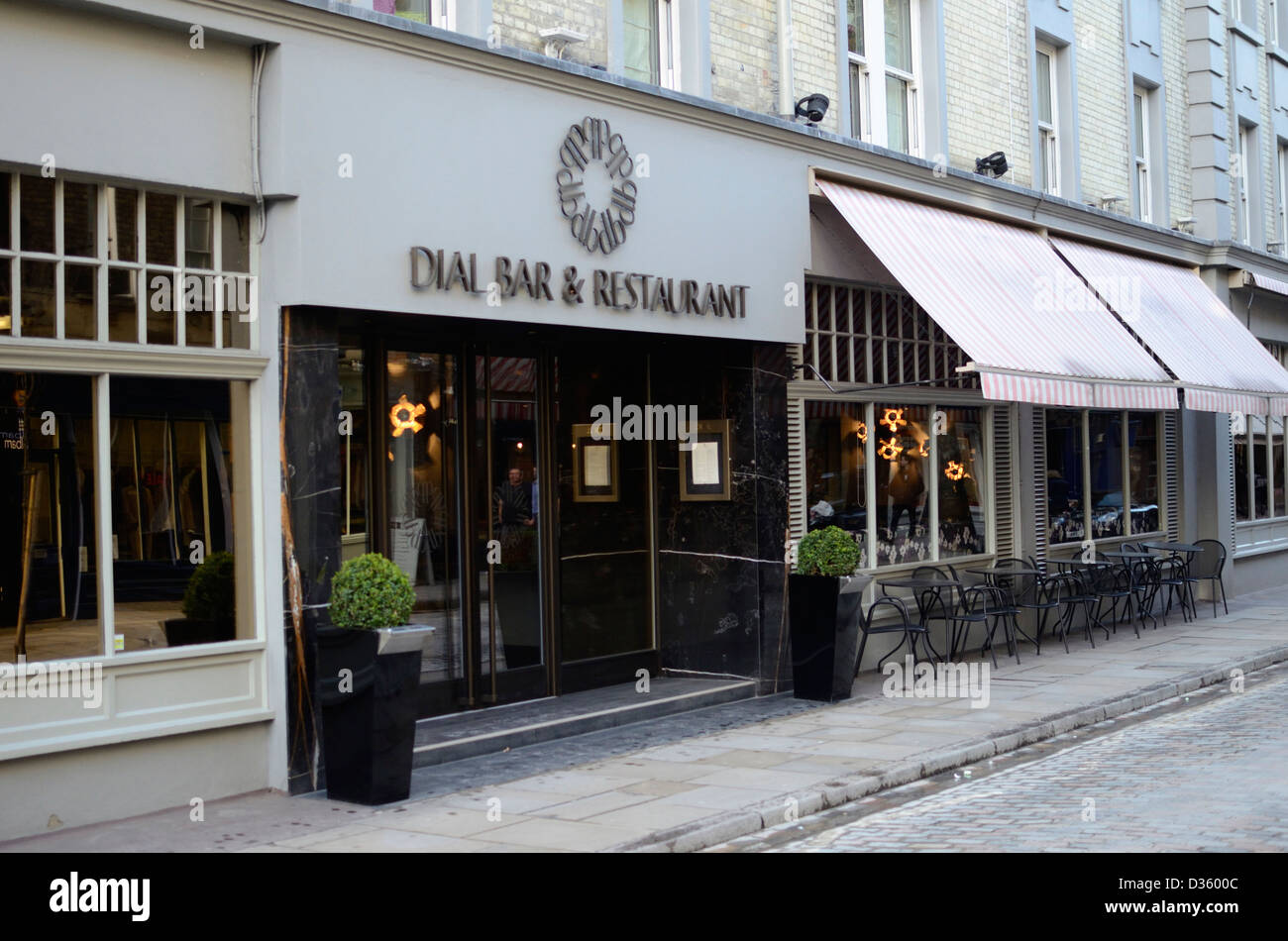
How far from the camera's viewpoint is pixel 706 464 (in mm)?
12180

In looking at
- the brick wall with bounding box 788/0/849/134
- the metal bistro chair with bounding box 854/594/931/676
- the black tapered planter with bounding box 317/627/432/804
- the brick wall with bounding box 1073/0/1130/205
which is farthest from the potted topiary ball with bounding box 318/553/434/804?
the brick wall with bounding box 1073/0/1130/205

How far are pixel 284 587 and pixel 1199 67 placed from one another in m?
17.1

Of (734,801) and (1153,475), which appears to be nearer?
(734,801)

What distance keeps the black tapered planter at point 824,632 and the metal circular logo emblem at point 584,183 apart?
3.27 m

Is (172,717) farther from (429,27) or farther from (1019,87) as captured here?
(1019,87)

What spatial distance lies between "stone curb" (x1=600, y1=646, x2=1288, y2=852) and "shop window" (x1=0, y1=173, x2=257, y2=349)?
157 inches

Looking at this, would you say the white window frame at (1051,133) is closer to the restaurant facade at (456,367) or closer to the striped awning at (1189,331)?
the striped awning at (1189,331)

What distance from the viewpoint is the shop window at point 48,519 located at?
756cm

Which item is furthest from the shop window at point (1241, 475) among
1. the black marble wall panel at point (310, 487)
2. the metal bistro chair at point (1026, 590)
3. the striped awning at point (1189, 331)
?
the black marble wall panel at point (310, 487)

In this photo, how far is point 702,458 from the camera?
40.1 ft
